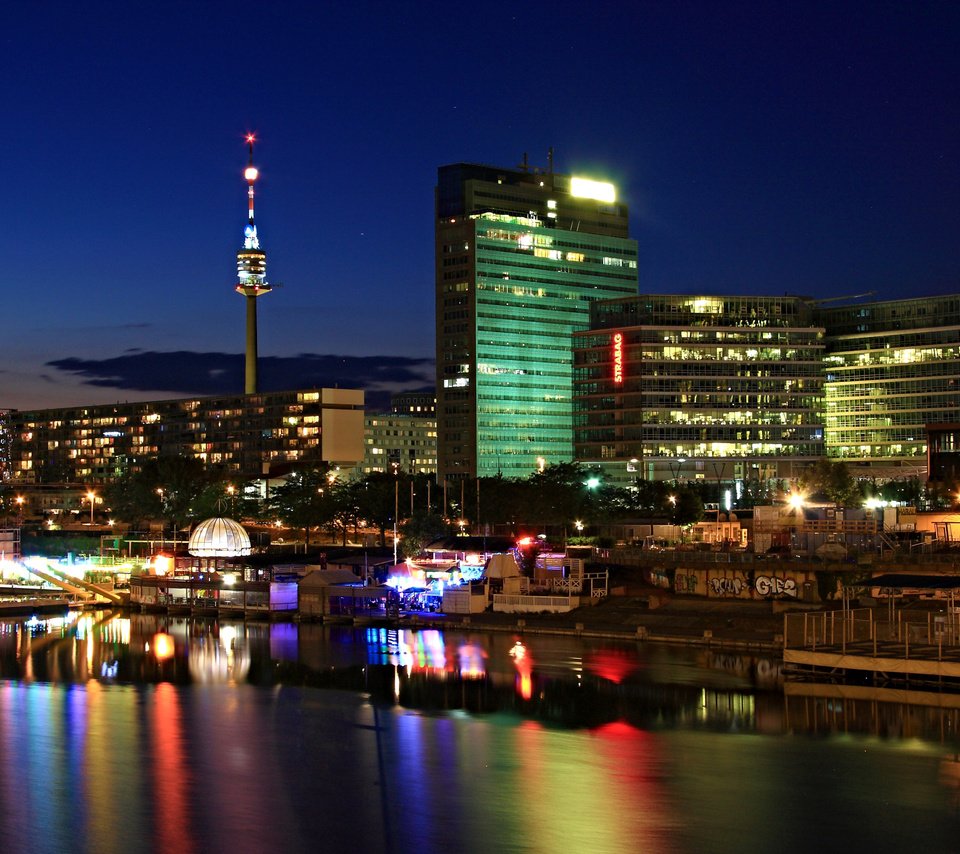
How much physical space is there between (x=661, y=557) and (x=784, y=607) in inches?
567

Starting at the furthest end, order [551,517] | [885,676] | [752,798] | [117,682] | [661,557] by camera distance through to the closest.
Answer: [551,517] < [661,557] < [117,682] < [885,676] < [752,798]

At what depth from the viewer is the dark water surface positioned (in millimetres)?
39844

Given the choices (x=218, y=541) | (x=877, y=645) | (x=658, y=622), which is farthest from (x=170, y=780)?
(x=218, y=541)

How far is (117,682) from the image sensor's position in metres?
69.3

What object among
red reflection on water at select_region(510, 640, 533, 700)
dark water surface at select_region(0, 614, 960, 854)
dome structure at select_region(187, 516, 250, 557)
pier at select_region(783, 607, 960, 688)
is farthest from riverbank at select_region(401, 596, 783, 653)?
dome structure at select_region(187, 516, 250, 557)

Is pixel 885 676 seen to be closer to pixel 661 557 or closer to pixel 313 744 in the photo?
pixel 313 744

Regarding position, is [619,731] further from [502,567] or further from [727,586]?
[502,567]

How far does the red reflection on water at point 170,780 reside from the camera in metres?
39.2

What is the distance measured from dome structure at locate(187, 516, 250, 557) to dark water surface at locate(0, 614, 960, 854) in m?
42.9

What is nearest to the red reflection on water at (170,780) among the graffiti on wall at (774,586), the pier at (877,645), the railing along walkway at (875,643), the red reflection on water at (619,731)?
the red reflection on water at (619,731)

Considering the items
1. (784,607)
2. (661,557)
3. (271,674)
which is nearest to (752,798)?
(271,674)

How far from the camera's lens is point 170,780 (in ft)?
152

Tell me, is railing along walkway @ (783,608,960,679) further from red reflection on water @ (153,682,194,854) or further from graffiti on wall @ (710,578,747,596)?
red reflection on water @ (153,682,194,854)

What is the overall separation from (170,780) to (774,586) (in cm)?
4883
